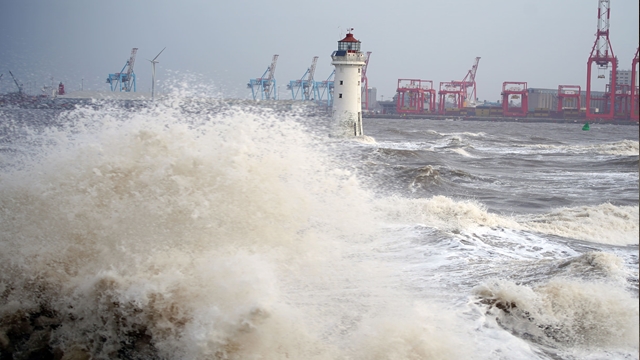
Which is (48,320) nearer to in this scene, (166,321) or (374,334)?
(166,321)

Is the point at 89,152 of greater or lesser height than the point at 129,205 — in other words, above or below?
above

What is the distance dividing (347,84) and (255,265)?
19.7m

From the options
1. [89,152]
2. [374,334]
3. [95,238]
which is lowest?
[374,334]

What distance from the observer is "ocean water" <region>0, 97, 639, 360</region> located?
4.91 m

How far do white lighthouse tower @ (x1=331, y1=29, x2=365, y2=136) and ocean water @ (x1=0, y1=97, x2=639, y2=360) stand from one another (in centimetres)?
1540

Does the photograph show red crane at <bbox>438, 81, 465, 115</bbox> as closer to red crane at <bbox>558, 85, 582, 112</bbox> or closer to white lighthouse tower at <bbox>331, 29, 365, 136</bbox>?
red crane at <bbox>558, 85, 582, 112</bbox>

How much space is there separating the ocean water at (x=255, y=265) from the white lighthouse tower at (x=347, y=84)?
15403 mm

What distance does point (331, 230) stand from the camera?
25.7 feet

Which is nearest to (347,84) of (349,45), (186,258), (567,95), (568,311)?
(349,45)

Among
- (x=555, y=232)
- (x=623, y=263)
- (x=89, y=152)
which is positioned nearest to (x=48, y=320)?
(x=89, y=152)

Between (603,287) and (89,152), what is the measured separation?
519 centimetres

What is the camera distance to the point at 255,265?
18.3 ft

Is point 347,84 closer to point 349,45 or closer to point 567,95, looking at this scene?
point 349,45

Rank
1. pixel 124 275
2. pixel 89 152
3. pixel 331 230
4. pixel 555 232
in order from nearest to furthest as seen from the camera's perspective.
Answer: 1. pixel 124 275
2. pixel 89 152
3. pixel 331 230
4. pixel 555 232
